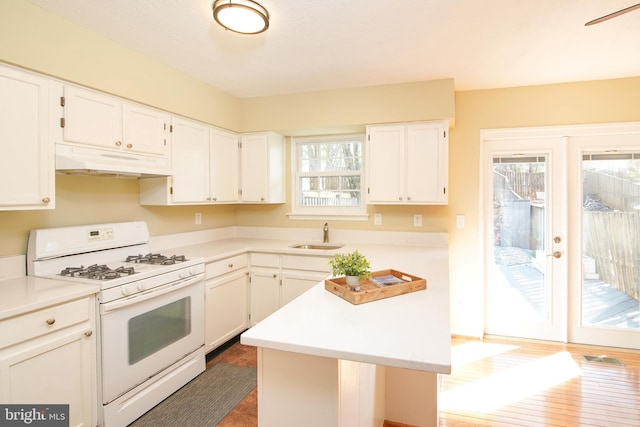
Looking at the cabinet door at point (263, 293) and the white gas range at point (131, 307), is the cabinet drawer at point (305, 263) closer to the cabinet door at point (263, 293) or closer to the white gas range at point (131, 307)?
the cabinet door at point (263, 293)

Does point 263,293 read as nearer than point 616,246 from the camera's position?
No

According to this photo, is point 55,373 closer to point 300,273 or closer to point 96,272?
point 96,272

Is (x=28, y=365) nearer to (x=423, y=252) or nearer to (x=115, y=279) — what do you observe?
(x=115, y=279)

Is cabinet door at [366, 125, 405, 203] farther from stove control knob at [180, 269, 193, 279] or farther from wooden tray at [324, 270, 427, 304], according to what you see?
stove control knob at [180, 269, 193, 279]

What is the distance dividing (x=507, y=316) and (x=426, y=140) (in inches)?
78.9

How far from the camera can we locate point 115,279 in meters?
1.94

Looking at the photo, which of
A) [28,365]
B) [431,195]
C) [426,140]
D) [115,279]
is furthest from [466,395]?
[28,365]

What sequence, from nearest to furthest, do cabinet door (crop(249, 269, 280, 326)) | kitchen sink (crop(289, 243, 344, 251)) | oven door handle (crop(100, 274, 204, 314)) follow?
1. oven door handle (crop(100, 274, 204, 314))
2. cabinet door (crop(249, 269, 280, 326))
3. kitchen sink (crop(289, 243, 344, 251))

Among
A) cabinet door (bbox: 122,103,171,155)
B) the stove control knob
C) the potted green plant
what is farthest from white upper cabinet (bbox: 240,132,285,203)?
the potted green plant

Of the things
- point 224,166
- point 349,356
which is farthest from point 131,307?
point 224,166

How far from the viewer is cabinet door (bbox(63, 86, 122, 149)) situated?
2.04m

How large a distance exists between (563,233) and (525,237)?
1.06ft

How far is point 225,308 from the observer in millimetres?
3021

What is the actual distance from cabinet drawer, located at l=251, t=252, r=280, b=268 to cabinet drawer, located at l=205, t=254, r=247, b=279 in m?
0.09
